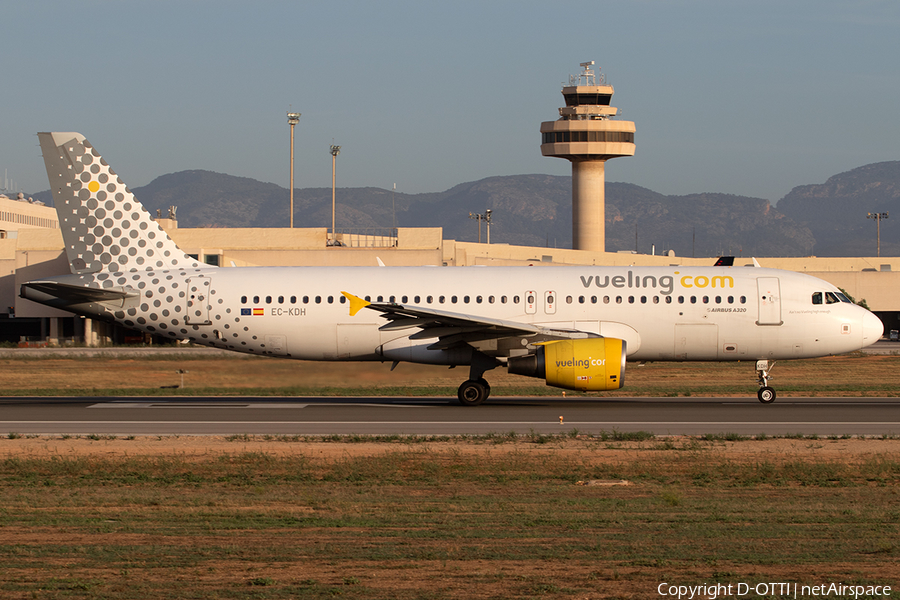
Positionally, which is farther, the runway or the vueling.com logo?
the vueling.com logo

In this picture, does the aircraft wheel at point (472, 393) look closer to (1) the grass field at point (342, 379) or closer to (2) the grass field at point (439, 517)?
(1) the grass field at point (342, 379)

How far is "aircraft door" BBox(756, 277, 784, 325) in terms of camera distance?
90.8ft

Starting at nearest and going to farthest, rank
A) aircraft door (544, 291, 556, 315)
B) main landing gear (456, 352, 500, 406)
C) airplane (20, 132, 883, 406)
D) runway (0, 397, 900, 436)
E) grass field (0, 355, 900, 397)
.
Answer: runway (0, 397, 900, 436)
main landing gear (456, 352, 500, 406)
airplane (20, 132, 883, 406)
aircraft door (544, 291, 556, 315)
grass field (0, 355, 900, 397)

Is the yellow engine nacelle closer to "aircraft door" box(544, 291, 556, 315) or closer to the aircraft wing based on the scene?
the aircraft wing

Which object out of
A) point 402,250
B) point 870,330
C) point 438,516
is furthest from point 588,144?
point 438,516

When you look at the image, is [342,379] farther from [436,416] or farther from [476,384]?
[436,416]

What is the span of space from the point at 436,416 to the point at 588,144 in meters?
94.5

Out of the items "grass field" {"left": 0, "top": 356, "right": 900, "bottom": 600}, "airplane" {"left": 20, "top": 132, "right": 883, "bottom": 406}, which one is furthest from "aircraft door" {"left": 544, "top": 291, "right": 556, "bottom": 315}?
"grass field" {"left": 0, "top": 356, "right": 900, "bottom": 600}

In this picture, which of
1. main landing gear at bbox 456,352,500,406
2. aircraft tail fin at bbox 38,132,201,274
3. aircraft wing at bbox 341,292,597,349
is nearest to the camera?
aircraft wing at bbox 341,292,597,349

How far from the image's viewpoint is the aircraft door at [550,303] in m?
27.7

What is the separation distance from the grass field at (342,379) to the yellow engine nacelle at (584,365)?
3.67m

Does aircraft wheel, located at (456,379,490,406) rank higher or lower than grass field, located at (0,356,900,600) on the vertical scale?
higher

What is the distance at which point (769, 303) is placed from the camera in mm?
27781

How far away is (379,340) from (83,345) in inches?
1688
